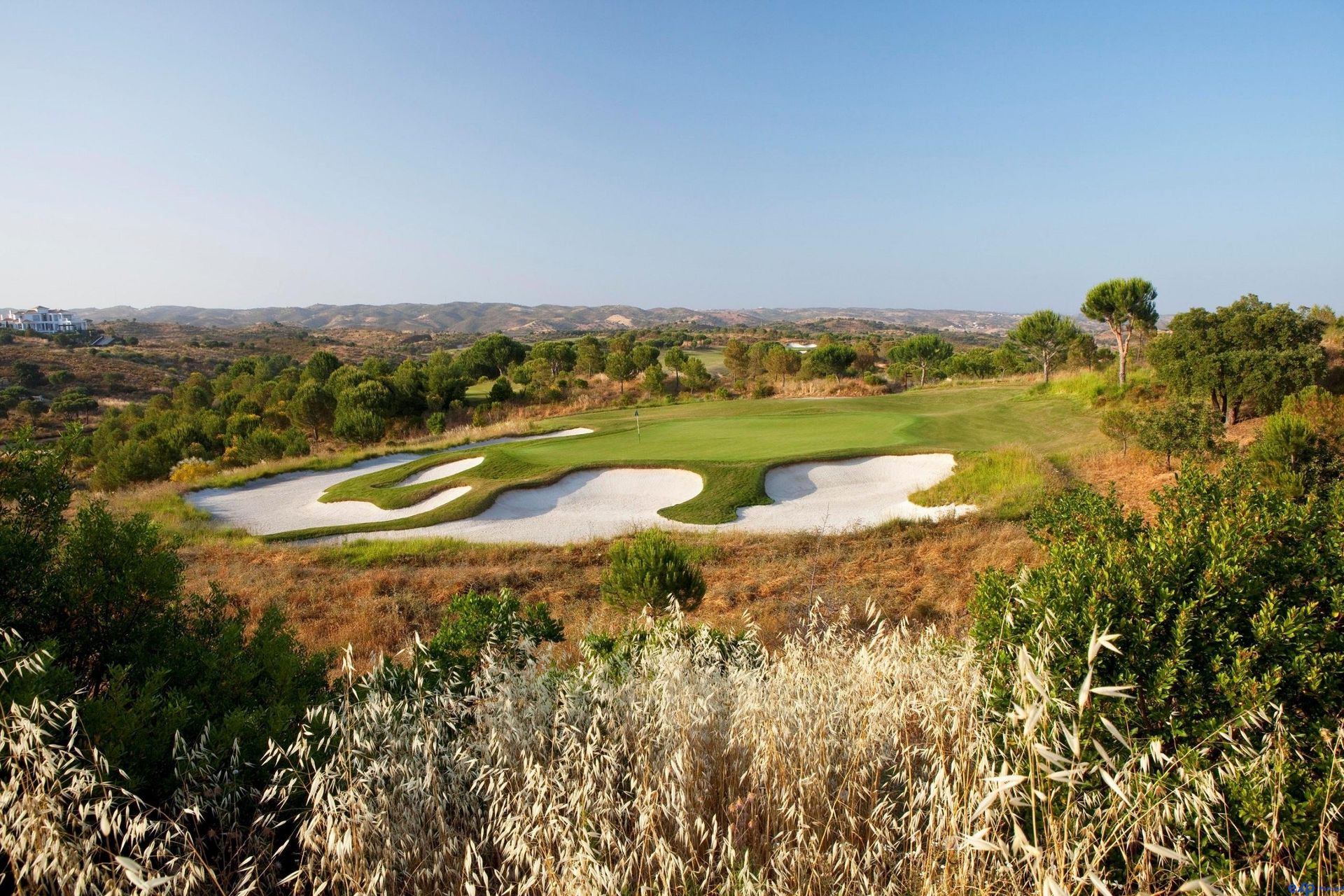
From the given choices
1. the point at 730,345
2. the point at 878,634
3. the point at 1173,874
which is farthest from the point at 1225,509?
the point at 730,345

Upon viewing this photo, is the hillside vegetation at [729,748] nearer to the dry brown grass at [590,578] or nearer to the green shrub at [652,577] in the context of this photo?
the green shrub at [652,577]

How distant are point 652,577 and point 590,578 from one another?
11.1 ft

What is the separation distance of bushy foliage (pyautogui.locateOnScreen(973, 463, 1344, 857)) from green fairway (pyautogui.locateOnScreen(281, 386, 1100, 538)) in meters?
10.7

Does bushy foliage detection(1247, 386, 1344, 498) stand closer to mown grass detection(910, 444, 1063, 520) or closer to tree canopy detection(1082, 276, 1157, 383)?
mown grass detection(910, 444, 1063, 520)

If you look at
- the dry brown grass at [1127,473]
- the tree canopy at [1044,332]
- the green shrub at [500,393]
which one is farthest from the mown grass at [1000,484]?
the green shrub at [500,393]

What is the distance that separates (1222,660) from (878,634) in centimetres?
160

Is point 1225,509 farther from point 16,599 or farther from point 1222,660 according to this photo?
point 16,599

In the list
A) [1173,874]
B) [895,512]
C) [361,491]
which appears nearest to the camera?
[1173,874]

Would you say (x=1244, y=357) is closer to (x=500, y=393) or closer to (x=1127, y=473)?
(x=1127, y=473)

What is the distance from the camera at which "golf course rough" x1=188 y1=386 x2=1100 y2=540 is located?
1518 centimetres

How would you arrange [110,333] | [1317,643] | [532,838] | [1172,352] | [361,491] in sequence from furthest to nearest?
[110,333] → [1172,352] → [361,491] → [1317,643] → [532,838]

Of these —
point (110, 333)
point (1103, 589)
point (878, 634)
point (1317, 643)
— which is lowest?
point (878, 634)

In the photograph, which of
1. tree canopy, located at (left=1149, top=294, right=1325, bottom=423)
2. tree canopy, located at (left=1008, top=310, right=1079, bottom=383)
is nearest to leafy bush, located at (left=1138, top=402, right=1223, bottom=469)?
tree canopy, located at (left=1149, top=294, right=1325, bottom=423)

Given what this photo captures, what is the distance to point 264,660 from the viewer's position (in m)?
3.98
